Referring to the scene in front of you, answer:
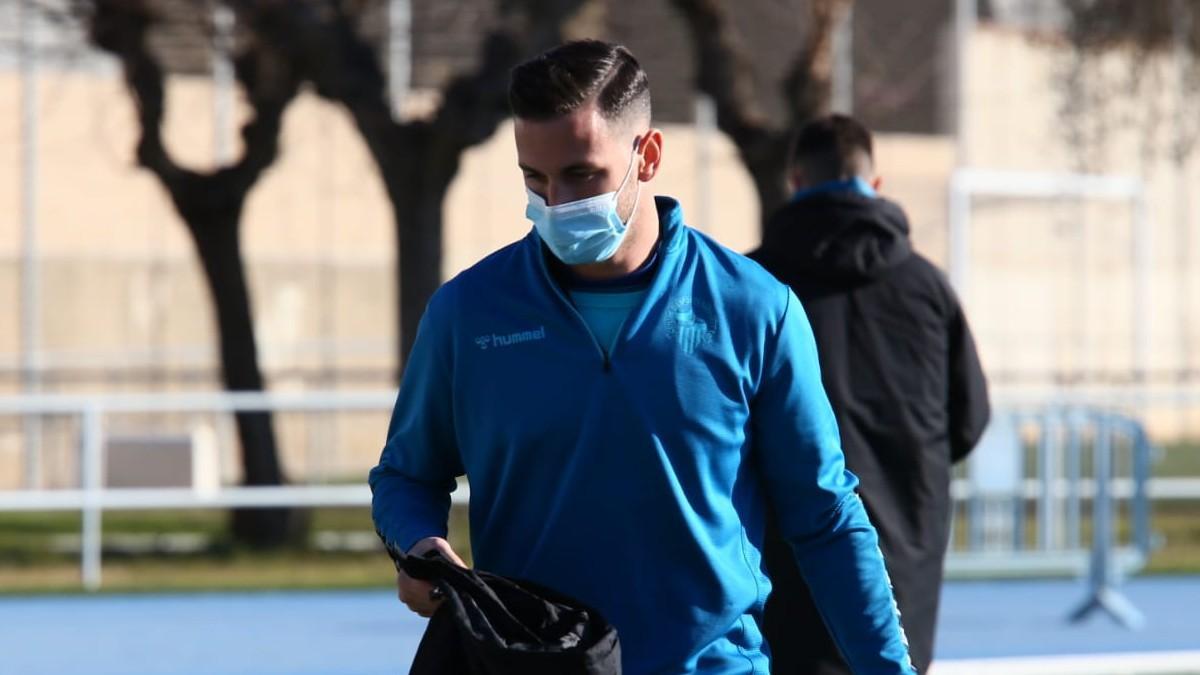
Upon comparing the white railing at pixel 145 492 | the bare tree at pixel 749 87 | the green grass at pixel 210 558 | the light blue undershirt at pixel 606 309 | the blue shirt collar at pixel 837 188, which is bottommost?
the green grass at pixel 210 558

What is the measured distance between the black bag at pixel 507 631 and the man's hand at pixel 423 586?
18 millimetres

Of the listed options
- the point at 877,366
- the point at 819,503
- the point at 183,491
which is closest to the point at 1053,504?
the point at 183,491

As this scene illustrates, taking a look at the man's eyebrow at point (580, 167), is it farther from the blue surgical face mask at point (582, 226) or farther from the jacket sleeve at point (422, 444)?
the jacket sleeve at point (422, 444)

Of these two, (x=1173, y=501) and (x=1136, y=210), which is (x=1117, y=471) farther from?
(x=1136, y=210)

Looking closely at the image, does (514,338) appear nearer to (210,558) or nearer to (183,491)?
(183,491)

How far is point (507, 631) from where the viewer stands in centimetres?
318

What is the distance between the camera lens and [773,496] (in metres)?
3.49

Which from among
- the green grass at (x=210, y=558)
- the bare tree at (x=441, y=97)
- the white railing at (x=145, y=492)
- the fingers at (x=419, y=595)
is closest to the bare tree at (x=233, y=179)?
the bare tree at (x=441, y=97)

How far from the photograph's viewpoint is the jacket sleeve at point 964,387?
5.52 metres

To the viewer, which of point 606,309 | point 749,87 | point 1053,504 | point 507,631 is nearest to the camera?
point 507,631

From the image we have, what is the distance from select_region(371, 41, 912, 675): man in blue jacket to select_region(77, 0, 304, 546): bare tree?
40.9 ft

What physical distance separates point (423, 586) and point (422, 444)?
27 centimetres

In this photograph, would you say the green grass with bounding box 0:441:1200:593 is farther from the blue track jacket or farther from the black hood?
the blue track jacket

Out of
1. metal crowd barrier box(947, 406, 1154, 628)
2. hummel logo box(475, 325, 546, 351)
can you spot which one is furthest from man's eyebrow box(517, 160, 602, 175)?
metal crowd barrier box(947, 406, 1154, 628)
